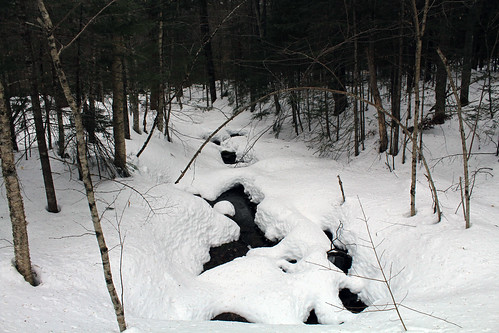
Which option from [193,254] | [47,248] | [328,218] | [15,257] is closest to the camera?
[15,257]

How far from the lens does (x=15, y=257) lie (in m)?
4.63

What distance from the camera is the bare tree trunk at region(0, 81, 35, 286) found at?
164 inches

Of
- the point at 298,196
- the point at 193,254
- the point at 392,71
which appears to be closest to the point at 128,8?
the point at 193,254

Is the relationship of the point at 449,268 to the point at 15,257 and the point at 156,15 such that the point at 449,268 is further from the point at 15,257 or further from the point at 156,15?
the point at 156,15

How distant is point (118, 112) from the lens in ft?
30.2

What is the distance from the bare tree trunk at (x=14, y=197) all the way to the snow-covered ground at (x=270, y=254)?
0.65ft

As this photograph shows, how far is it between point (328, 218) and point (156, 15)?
965 centimetres

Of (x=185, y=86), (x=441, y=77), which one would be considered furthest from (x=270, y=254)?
(x=441, y=77)

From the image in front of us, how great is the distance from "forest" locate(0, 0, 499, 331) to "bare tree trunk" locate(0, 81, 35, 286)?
0.01m

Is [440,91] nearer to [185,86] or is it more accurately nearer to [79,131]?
[185,86]

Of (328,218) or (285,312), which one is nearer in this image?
(285,312)

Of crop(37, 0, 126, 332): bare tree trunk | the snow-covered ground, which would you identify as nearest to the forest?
crop(37, 0, 126, 332): bare tree trunk

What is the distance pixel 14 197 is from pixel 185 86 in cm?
915

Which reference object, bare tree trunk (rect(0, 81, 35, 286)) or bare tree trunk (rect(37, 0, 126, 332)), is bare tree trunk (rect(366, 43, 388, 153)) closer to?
bare tree trunk (rect(37, 0, 126, 332))
